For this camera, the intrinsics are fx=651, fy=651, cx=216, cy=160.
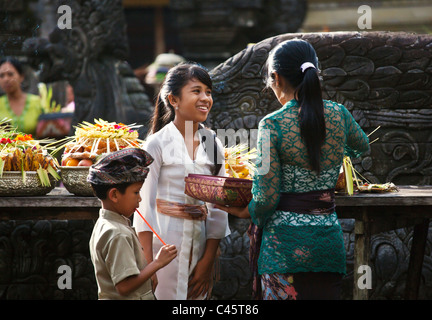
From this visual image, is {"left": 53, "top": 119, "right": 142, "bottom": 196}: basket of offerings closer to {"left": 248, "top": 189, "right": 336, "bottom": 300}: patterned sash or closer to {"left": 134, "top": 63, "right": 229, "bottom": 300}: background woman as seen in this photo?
{"left": 134, "top": 63, "right": 229, "bottom": 300}: background woman

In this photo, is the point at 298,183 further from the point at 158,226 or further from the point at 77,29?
the point at 77,29

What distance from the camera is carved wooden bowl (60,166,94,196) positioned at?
11.8ft

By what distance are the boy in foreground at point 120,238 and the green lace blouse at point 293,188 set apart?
16.7 inches

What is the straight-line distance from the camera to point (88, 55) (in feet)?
24.6

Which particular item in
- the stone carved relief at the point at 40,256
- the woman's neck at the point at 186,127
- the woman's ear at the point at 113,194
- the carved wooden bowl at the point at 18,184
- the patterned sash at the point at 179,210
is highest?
the woman's neck at the point at 186,127

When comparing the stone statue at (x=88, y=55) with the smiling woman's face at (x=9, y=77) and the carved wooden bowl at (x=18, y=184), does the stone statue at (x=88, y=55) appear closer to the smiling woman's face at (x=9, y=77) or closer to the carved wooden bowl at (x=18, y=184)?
the smiling woman's face at (x=9, y=77)

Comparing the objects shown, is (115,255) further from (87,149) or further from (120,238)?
(87,149)

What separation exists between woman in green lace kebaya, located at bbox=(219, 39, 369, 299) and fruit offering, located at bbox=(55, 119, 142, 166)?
3.80 feet

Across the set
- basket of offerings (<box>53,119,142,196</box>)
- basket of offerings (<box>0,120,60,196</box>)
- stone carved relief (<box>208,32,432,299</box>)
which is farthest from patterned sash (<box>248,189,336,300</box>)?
stone carved relief (<box>208,32,432,299</box>)

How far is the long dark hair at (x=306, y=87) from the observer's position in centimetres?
264

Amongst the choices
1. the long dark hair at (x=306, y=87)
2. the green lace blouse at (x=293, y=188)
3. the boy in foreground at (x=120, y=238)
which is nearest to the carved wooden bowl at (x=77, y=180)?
the boy in foreground at (x=120, y=238)

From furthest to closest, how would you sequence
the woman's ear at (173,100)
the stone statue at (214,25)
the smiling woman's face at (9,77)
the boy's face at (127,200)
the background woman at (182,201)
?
1. the stone statue at (214,25)
2. the smiling woman's face at (9,77)
3. the woman's ear at (173,100)
4. the background woman at (182,201)
5. the boy's face at (127,200)

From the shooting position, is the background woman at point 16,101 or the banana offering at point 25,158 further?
the background woman at point 16,101
